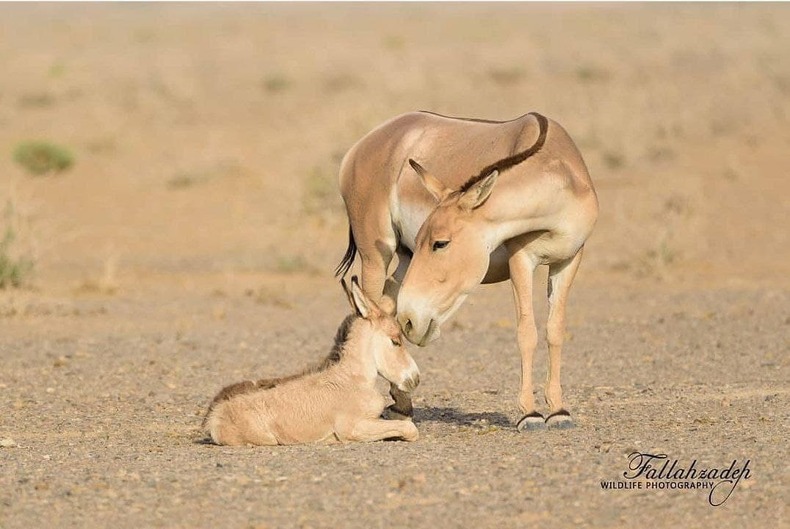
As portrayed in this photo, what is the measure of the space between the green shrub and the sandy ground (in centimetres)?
32

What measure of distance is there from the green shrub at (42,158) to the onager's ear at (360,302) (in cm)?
1839

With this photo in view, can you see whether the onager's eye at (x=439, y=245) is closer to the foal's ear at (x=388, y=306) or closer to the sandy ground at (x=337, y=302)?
the foal's ear at (x=388, y=306)

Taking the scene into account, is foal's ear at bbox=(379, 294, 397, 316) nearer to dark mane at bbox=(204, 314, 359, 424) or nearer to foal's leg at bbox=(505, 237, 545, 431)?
dark mane at bbox=(204, 314, 359, 424)

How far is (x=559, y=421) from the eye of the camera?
8.73 m

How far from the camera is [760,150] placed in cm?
2709

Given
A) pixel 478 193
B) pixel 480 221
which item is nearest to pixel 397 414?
pixel 480 221

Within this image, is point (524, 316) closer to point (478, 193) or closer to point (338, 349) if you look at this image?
point (478, 193)

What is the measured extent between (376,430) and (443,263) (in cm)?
106

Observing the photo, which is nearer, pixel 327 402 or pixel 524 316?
pixel 327 402

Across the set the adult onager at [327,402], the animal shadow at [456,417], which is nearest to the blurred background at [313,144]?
the animal shadow at [456,417]

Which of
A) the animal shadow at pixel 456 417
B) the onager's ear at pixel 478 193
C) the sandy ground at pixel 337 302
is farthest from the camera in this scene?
the animal shadow at pixel 456 417

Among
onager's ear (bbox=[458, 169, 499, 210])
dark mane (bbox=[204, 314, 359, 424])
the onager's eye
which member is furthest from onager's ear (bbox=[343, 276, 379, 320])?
onager's ear (bbox=[458, 169, 499, 210])

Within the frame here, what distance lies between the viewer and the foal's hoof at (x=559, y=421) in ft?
28.6

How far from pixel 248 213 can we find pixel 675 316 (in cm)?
1024
